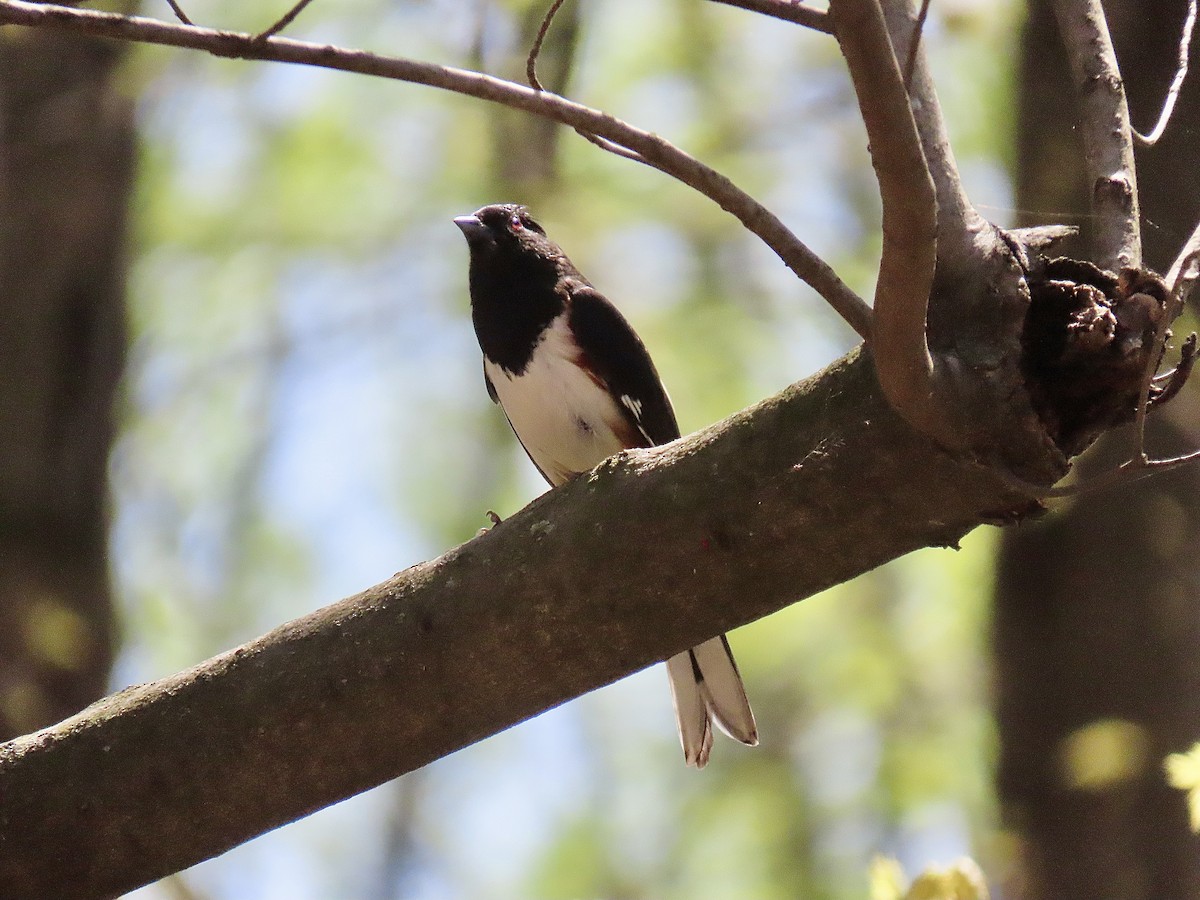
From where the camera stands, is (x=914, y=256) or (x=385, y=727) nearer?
(x=914, y=256)

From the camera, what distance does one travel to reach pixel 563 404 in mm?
3820

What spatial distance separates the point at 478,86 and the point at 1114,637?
2627mm

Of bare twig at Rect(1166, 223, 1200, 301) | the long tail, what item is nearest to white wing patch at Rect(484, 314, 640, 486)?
the long tail

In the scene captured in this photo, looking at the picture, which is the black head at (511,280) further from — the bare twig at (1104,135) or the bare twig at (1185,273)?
the bare twig at (1185,273)

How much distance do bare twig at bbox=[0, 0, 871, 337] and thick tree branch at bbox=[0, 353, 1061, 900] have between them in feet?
0.77

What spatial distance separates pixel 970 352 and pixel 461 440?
8040mm

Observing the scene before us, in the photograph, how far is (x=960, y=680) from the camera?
683cm

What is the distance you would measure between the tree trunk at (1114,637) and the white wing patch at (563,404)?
Result: 132 centimetres

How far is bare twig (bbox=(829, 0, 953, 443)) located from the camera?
1.54 m

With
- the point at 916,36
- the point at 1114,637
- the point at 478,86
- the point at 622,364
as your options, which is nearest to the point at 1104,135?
the point at 916,36

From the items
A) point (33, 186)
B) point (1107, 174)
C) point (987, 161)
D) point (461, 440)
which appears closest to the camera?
point (1107, 174)

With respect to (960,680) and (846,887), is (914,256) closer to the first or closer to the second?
(960,680)

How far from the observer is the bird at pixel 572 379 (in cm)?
358

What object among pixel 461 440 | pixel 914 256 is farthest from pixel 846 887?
pixel 914 256
